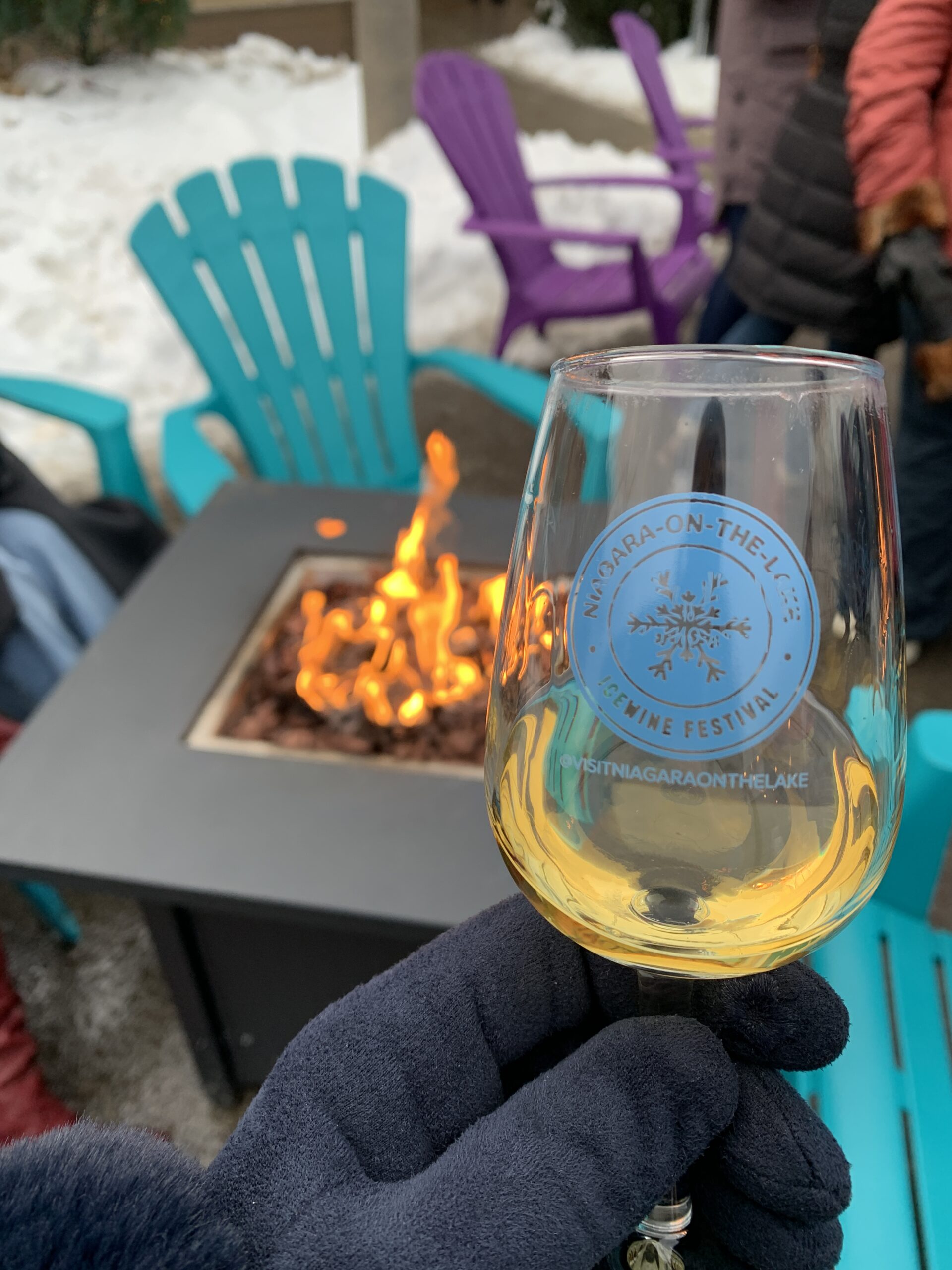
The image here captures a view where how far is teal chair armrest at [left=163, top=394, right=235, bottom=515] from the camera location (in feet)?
4.88

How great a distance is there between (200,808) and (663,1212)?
0.62 metres

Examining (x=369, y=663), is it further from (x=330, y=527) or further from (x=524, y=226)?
(x=524, y=226)

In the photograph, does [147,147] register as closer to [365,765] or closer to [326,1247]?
[365,765]

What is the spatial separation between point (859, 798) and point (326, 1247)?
311 millimetres

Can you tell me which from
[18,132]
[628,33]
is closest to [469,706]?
[18,132]

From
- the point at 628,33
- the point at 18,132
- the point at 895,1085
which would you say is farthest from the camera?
the point at 628,33

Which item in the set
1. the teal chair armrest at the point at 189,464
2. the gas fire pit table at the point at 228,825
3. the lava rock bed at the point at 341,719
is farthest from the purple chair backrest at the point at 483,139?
the lava rock bed at the point at 341,719

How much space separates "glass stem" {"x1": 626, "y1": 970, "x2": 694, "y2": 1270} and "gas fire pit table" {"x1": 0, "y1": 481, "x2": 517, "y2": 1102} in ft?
1.12

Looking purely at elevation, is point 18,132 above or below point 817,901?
above

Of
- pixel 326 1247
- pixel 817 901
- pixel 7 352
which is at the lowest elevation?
pixel 7 352

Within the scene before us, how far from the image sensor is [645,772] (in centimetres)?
38

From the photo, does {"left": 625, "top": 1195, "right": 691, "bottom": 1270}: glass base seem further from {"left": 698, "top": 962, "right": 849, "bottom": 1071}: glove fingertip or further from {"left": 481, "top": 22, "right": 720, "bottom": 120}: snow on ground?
{"left": 481, "top": 22, "right": 720, "bottom": 120}: snow on ground

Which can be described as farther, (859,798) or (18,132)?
(18,132)

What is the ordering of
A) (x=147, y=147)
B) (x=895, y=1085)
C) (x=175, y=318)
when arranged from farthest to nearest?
1. (x=147, y=147)
2. (x=175, y=318)
3. (x=895, y=1085)
